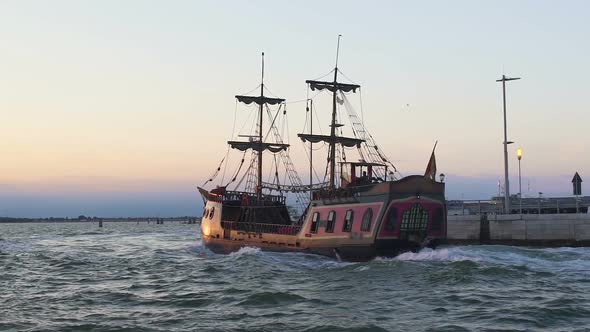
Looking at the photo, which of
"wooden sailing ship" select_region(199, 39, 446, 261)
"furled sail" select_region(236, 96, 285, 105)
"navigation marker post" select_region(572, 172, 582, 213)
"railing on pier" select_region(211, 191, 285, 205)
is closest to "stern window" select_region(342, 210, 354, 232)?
"wooden sailing ship" select_region(199, 39, 446, 261)

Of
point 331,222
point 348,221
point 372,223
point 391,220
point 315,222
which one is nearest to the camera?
point 391,220

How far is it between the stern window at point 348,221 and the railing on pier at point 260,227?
4872 millimetres

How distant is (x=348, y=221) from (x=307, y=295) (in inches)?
515

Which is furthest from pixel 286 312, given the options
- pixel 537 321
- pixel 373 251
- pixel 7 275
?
pixel 7 275

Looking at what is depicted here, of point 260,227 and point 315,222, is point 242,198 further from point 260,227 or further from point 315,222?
point 315,222

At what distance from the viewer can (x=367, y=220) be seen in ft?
104

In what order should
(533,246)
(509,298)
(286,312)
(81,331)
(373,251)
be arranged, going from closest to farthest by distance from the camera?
(81,331)
(286,312)
(509,298)
(373,251)
(533,246)

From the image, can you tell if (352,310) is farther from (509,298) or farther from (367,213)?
(367,213)

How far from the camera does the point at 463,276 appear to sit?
76.9 feet

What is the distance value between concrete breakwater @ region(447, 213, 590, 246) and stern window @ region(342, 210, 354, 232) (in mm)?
17256

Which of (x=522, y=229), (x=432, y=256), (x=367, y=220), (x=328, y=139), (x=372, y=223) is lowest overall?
(x=432, y=256)

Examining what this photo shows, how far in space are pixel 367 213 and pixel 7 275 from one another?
702 inches

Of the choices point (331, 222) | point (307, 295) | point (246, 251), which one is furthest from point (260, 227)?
point (307, 295)

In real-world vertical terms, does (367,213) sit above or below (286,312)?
above
